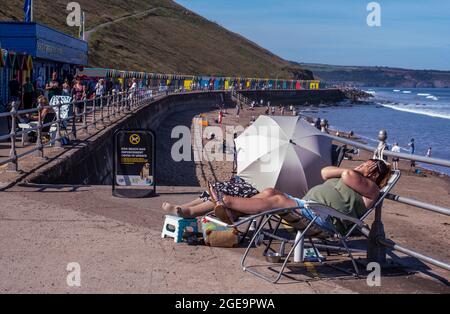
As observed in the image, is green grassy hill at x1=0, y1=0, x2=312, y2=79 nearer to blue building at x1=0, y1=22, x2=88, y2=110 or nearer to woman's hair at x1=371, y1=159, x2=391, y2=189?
blue building at x1=0, y1=22, x2=88, y2=110

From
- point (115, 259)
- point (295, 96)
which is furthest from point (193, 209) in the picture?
point (295, 96)

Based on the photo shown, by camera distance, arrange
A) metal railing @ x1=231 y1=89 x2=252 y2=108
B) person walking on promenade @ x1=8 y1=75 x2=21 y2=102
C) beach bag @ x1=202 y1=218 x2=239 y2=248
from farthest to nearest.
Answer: metal railing @ x1=231 y1=89 x2=252 y2=108 < person walking on promenade @ x1=8 y1=75 x2=21 y2=102 < beach bag @ x1=202 y1=218 x2=239 y2=248

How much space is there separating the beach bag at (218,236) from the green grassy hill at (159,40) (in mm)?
63654

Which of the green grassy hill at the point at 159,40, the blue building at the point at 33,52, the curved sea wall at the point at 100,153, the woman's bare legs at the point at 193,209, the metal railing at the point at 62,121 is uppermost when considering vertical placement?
the green grassy hill at the point at 159,40

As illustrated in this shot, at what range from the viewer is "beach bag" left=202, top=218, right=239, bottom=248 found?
20.0 ft

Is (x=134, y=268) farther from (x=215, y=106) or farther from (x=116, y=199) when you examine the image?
(x=215, y=106)

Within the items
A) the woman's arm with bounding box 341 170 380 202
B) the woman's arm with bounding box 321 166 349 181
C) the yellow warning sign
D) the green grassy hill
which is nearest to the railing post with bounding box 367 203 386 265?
the woman's arm with bounding box 341 170 380 202

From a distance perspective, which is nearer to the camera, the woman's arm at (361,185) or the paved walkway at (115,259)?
the paved walkway at (115,259)

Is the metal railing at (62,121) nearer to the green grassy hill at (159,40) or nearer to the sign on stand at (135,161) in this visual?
the sign on stand at (135,161)

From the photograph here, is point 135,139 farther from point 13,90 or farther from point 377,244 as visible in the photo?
point 13,90

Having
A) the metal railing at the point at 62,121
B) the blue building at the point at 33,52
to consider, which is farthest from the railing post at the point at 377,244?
the blue building at the point at 33,52

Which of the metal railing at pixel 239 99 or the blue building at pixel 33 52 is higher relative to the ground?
the blue building at pixel 33 52

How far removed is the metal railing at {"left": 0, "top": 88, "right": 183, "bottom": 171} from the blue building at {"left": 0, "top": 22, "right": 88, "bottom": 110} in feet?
7.06

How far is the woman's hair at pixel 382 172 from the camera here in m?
5.65
